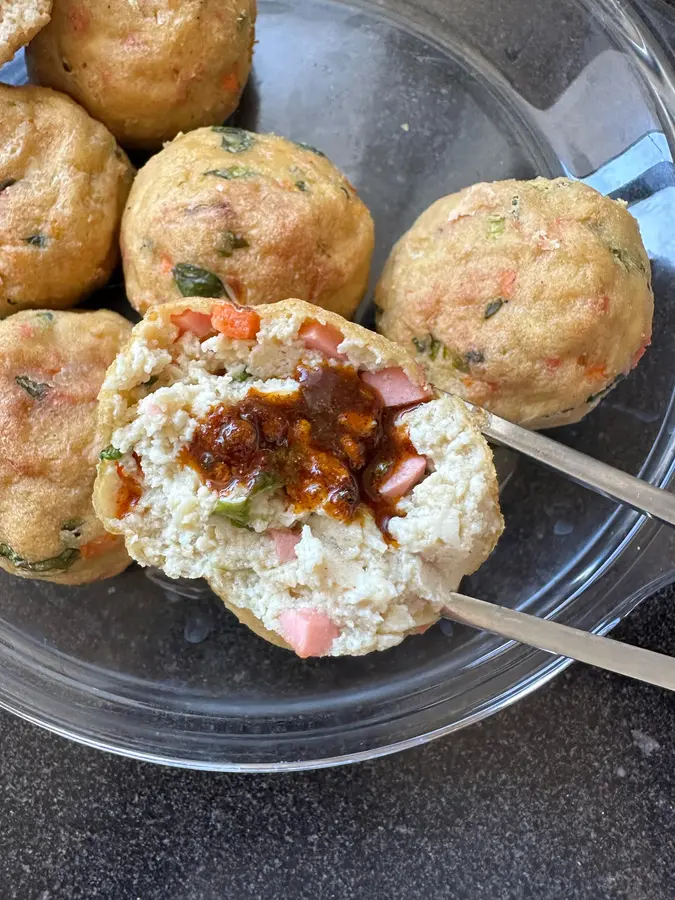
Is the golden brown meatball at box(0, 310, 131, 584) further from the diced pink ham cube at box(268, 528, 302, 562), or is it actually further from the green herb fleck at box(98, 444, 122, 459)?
the diced pink ham cube at box(268, 528, 302, 562)

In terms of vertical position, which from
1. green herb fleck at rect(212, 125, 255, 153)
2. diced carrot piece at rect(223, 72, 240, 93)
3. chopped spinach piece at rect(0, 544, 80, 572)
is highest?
diced carrot piece at rect(223, 72, 240, 93)

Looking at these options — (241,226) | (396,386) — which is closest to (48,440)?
(241,226)

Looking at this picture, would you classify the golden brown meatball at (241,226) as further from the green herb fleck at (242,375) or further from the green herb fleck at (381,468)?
the green herb fleck at (381,468)

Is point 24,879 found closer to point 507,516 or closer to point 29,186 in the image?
point 507,516

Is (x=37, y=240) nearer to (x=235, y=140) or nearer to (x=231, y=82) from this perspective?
(x=235, y=140)

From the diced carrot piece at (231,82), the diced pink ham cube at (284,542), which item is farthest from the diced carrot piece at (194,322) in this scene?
the diced carrot piece at (231,82)

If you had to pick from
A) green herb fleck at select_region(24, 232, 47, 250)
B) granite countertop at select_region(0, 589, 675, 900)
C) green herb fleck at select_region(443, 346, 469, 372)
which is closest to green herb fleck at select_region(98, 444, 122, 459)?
green herb fleck at select_region(24, 232, 47, 250)
